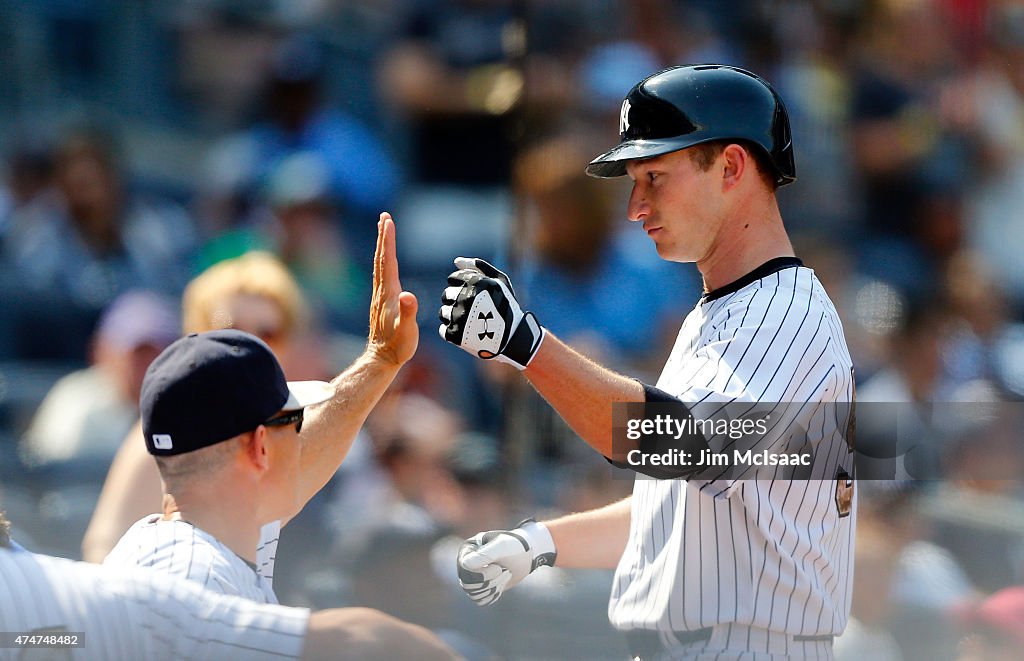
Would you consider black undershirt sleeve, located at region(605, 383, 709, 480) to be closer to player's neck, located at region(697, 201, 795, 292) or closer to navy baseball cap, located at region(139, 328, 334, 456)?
player's neck, located at region(697, 201, 795, 292)

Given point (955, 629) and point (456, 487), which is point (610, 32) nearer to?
point (456, 487)

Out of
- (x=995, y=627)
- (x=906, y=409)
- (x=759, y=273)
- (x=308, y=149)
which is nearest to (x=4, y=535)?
(x=759, y=273)

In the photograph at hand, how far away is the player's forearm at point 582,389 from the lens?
1.99 metres

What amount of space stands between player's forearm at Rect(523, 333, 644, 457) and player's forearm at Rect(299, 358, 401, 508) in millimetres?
503

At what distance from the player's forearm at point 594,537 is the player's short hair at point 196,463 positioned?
0.84 m

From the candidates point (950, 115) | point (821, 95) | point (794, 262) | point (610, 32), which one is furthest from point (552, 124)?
point (794, 262)

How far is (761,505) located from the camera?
202cm

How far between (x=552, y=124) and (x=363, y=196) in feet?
2.03

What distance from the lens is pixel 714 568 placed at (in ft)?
6.72

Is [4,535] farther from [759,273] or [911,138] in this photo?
[911,138]

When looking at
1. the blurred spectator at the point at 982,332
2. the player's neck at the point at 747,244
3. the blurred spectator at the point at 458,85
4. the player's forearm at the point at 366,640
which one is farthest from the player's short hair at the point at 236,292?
the blurred spectator at the point at 982,332

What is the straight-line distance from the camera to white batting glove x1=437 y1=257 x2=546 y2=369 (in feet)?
6.59

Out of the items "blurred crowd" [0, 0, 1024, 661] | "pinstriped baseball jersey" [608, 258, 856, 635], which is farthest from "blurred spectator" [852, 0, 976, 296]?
"pinstriped baseball jersey" [608, 258, 856, 635]

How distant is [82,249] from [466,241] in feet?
3.87
